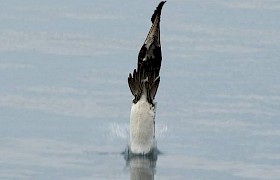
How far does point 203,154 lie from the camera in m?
19.4

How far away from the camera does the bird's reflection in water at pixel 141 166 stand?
18250 millimetres

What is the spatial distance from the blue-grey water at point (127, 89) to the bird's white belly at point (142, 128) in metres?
0.21

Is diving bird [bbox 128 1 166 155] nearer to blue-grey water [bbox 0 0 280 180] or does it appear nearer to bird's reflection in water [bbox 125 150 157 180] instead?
bird's reflection in water [bbox 125 150 157 180]

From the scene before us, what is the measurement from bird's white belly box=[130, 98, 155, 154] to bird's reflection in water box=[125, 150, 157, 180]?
0.12 metres

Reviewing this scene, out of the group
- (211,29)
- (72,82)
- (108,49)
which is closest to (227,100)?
(72,82)

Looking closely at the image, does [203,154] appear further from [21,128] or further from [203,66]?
[203,66]

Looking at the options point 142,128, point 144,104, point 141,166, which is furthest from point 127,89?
point 141,166

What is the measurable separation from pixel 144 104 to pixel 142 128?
0.90 ft

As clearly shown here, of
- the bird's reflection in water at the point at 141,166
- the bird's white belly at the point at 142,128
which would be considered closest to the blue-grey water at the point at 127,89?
the bird's reflection in water at the point at 141,166

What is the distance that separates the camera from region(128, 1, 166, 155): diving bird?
753 inches

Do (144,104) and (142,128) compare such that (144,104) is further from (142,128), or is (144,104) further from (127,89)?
(127,89)

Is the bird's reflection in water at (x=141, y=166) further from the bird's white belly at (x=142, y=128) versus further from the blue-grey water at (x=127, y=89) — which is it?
the bird's white belly at (x=142, y=128)

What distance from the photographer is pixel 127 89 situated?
74.9 ft

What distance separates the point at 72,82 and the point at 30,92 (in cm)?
102
